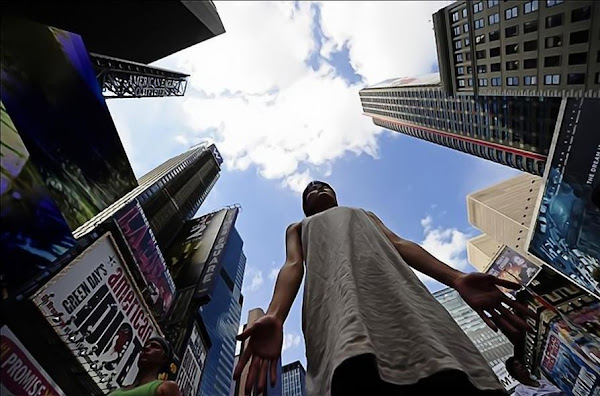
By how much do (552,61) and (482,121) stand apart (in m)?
33.3

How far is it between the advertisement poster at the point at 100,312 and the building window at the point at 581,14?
37.1m

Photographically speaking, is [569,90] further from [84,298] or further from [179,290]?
[179,290]

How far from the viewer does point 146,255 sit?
25.9 meters

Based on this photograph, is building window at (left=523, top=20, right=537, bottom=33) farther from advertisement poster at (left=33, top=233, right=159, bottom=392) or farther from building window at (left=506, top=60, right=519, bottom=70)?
advertisement poster at (left=33, top=233, right=159, bottom=392)

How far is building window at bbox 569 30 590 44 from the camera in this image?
1119 inches

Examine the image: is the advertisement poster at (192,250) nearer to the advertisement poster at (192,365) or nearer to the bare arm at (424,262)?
the advertisement poster at (192,365)

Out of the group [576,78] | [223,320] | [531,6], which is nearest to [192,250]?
[223,320]

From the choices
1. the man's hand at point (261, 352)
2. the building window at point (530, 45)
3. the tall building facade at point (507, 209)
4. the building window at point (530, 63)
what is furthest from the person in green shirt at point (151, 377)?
the tall building facade at point (507, 209)

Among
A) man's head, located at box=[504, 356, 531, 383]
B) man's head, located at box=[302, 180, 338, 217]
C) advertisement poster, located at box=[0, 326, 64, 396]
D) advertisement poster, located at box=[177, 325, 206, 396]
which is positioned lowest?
advertisement poster, located at box=[177, 325, 206, 396]

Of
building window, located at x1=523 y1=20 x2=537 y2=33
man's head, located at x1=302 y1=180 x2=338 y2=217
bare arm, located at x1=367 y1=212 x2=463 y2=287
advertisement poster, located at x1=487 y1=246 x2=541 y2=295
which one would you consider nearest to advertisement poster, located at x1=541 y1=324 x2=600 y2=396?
advertisement poster, located at x1=487 y1=246 x2=541 y2=295

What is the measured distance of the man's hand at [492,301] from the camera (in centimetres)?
254

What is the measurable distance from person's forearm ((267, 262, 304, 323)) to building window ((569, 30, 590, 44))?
119ft

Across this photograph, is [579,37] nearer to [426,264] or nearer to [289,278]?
[426,264]

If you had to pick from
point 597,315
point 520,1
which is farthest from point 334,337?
point 597,315
